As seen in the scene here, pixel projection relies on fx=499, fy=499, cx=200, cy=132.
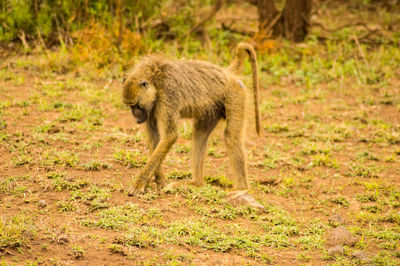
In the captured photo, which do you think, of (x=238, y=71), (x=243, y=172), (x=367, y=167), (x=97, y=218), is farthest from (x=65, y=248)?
(x=367, y=167)

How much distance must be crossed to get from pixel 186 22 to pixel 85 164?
5.50 meters

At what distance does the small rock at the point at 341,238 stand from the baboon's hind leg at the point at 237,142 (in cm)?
123

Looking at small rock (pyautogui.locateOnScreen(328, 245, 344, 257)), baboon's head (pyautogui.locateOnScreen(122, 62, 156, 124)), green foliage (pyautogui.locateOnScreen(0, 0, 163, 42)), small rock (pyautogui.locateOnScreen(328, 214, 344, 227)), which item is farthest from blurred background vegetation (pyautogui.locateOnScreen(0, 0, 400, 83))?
small rock (pyautogui.locateOnScreen(328, 245, 344, 257))

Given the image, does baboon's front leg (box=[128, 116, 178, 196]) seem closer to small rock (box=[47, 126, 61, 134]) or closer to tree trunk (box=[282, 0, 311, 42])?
small rock (box=[47, 126, 61, 134])

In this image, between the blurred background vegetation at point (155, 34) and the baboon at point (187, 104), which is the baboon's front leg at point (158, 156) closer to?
the baboon at point (187, 104)

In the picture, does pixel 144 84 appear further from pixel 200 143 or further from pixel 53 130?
pixel 53 130

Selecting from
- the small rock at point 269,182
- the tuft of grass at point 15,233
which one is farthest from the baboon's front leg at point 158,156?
the small rock at point 269,182

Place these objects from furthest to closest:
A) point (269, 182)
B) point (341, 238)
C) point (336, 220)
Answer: point (269, 182), point (336, 220), point (341, 238)

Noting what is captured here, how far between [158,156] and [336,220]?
6.20 ft

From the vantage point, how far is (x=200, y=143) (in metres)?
5.68

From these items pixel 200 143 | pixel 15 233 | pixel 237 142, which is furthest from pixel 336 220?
pixel 15 233

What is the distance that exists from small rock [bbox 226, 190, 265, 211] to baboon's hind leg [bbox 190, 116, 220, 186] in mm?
593

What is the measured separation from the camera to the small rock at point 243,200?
5016mm

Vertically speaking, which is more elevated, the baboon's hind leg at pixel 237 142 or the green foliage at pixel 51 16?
the green foliage at pixel 51 16
